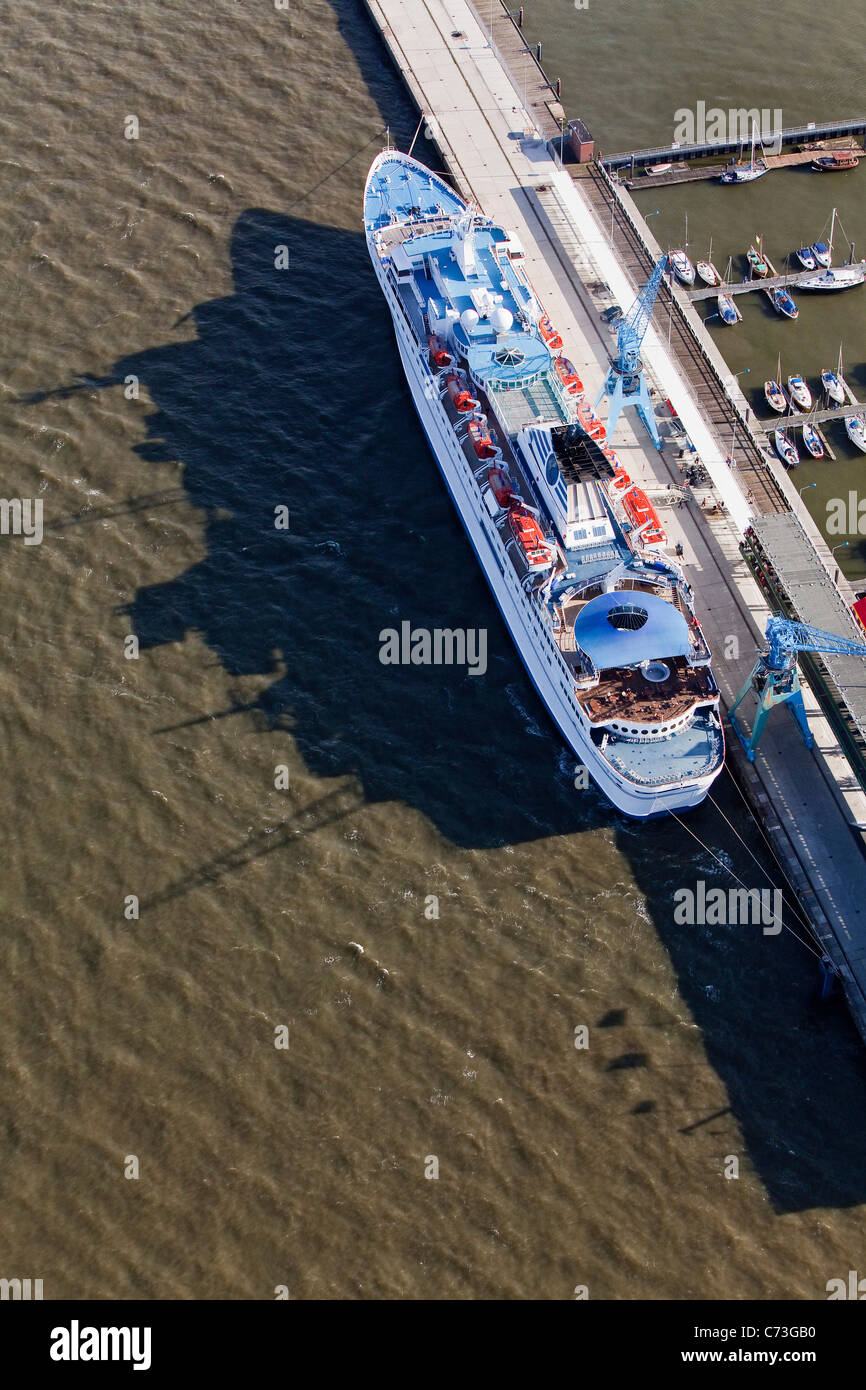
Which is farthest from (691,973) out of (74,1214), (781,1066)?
(74,1214)

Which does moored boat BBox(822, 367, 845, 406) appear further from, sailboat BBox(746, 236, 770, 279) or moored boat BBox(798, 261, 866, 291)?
sailboat BBox(746, 236, 770, 279)

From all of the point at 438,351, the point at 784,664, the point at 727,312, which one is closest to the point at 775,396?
the point at 727,312

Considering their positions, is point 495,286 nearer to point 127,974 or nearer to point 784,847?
point 784,847

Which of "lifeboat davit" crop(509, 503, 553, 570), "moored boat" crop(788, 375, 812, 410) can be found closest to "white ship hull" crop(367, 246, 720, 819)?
"lifeboat davit" crop(509, 503, 553, 570)

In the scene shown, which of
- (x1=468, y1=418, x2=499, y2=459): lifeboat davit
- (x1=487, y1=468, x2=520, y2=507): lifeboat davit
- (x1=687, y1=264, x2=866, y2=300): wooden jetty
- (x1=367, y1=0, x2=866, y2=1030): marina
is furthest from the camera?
(x1=687, y1=264, x2=866, y2=300): wooden jetty

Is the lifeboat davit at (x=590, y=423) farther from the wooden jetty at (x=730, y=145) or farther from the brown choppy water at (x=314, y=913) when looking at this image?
the wooden jetty at (x=730, y=145)

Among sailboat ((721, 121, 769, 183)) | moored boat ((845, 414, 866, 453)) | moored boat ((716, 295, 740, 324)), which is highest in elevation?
sailboat ((721, 121, 769, 183))

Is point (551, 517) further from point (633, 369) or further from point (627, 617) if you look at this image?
point (633, 369)
